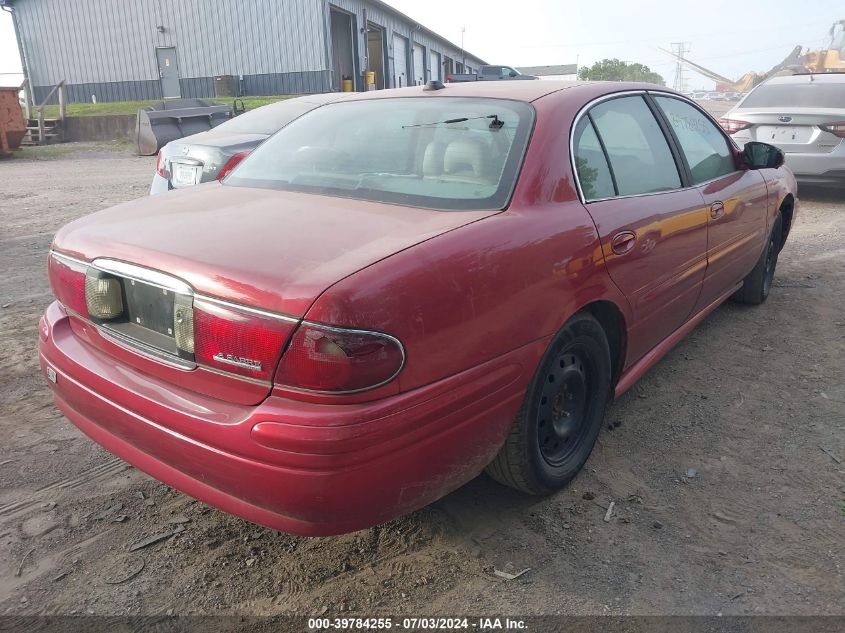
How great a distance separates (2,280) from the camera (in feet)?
17.5

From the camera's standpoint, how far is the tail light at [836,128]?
7.48 metres

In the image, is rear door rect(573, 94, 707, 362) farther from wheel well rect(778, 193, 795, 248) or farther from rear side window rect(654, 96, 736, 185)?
wheel well rect(778, 193, 795, 248)

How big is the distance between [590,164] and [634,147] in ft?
1.65

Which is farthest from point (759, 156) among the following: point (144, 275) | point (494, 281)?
point (144, 275)

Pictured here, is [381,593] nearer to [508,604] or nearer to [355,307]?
[508,604]

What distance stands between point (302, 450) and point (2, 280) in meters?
4.81

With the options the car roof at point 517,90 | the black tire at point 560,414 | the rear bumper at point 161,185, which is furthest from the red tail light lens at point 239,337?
the rear bumper at point 161,185

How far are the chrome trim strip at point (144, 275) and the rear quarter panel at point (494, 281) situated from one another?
44 cm

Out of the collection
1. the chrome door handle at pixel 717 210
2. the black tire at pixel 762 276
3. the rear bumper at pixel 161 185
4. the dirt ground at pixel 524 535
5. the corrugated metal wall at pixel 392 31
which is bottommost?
the dirt ground at pixel 524 535

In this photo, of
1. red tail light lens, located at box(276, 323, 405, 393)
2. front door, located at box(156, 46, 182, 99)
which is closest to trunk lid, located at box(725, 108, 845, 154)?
red tail light lens, located at box(276, 323, 405, 393)

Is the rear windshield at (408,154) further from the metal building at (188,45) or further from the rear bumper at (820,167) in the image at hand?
the metal building at (188,45)

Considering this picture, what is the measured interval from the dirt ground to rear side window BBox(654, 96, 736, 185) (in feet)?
3.78

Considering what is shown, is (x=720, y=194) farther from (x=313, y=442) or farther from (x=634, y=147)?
(x=313, y=442)

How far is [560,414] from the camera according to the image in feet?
8.41
